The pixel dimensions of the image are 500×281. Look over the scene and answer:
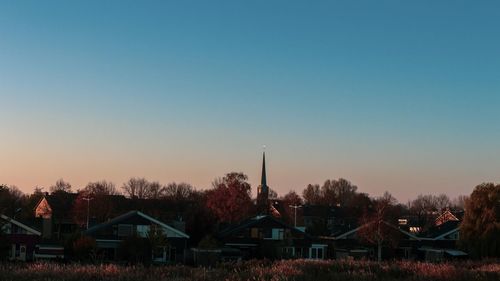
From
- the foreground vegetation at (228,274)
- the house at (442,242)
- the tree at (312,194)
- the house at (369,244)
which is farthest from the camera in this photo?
the tree at (312,194)

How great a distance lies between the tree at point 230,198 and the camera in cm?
8069

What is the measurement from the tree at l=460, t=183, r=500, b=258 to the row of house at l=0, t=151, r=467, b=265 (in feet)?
11.8

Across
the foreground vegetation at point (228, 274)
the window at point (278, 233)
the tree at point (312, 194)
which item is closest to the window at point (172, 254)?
the window at point (278, 233)

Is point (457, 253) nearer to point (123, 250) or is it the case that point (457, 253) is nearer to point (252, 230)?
point (252, 230)

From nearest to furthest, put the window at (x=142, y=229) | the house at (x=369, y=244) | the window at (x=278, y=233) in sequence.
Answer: the window at (x=142, y=229) → the window at (x=278, y=233) → the house at (x=369, y=244)

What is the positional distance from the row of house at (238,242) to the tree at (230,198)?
22.5 ft

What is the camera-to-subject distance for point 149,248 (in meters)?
58.6

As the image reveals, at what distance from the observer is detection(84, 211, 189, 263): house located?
61.8 metres

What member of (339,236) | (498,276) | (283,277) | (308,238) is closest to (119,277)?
(283,277)

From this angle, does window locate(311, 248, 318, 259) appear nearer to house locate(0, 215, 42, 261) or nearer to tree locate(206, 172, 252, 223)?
tree locate(206, 172, 252, 223)

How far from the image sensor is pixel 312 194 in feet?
449

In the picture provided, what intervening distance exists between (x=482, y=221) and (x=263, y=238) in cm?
2219

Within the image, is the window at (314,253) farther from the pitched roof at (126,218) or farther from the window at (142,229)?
the window at (142,229)

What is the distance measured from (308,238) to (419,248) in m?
14.3
